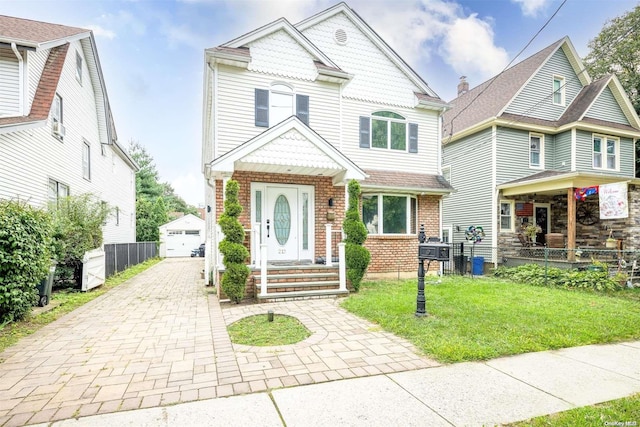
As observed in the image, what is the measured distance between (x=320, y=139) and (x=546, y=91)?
483 inches

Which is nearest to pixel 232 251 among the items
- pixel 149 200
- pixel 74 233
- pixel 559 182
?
pixel 74 233

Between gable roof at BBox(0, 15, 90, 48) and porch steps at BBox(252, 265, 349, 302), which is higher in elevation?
gable roof at BBox(0, 15, 90, 48)

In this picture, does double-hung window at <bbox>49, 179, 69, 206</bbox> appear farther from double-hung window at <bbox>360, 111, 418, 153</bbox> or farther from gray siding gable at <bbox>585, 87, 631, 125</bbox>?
gray siding gable at <bbox>585, 87, 631, 125</bbox>

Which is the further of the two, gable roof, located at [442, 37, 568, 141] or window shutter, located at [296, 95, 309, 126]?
gable roof, located at [442, 37, 568, 141]

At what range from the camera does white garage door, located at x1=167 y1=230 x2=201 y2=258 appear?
26266 mm

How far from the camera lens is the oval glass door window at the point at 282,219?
30.6 feet

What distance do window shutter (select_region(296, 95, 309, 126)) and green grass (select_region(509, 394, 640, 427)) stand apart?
28.6 feet

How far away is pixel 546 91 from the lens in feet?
47.9

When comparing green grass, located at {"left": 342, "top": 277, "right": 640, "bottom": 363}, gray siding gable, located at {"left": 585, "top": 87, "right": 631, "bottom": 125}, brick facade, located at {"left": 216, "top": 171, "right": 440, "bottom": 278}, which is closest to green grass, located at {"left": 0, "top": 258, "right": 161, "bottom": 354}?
brick facade, located at {"left": 216, "top": 171, "right": 440, "bottom": 278}

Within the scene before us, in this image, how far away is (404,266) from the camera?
1092cm

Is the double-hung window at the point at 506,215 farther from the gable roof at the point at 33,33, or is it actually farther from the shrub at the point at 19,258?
the gable roof at the point at 33,33

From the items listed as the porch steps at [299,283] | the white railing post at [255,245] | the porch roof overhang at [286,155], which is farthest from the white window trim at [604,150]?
the white railing post at [255,245]

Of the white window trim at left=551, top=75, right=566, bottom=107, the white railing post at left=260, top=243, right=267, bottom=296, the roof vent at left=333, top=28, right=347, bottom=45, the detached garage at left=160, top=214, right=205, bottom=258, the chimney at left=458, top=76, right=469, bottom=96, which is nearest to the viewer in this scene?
the white railing post at left=260, top=243, right=267, bottom=296

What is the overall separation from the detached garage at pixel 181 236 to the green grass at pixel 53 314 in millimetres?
16088
